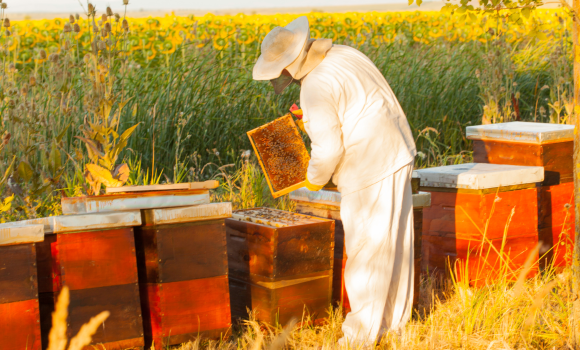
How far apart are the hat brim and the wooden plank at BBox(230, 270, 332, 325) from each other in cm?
100

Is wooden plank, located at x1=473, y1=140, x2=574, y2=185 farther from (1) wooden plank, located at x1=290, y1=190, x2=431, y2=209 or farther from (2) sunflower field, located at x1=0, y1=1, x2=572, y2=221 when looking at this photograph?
(1) wooden plank, located at x1=290, y1=190, x2=431, y2=209

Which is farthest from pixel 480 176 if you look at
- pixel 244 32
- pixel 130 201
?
pixel 244 32

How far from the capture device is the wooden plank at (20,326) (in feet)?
7.44

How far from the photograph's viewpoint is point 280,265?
2842 mm

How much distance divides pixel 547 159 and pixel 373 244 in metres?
1.70

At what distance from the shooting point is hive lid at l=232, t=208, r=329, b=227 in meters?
2.97

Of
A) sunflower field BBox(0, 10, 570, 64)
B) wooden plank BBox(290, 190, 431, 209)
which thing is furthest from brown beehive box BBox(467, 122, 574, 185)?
sunflower field BBox(0, 10, 570, 64)

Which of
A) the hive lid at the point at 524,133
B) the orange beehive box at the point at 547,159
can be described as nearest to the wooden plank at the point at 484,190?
the orange beehive box at the point at 547,159

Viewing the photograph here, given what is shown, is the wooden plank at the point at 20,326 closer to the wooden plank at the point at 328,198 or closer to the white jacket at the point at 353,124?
the white jacket at the point at 353,124

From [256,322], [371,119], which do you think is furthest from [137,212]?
[371,119]

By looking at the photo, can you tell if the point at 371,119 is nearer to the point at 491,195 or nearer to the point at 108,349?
the point at 491,195

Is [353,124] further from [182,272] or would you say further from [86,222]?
[86,222]

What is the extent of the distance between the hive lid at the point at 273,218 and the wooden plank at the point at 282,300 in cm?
28

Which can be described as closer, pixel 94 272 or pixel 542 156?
pixel 94 272
